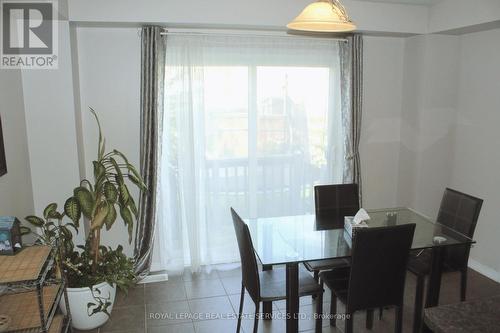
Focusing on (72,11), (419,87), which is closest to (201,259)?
(72,11)

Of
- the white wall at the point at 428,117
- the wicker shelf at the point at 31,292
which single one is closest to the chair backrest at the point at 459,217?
the white wall at the point at 428,117

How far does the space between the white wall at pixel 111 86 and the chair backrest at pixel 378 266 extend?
7.46 feet

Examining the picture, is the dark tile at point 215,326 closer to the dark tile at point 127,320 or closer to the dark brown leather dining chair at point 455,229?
the dark tile at point 127,320

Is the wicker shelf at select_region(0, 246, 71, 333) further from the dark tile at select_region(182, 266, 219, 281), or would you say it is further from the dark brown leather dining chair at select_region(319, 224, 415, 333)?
the dark brown leather dining chair at select_region(319, 224, 415, 333)

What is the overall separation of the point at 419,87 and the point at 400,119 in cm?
43

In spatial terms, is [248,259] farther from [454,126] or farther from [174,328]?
[454,126]

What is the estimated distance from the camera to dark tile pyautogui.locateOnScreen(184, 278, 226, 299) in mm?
3512

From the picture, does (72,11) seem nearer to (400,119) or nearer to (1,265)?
(1,265)

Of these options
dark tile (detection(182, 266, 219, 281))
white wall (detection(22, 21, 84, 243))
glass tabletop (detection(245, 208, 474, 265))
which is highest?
white wall (detection(22, 21, 84, 243))

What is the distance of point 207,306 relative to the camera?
10.9 ft

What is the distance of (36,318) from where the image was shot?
2205 mm

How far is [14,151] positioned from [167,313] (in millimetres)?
1720

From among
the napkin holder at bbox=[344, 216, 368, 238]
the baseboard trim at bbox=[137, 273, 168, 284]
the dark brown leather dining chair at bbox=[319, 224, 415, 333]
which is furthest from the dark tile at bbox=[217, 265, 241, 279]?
the dark brown leather dining chair at bbox=[319, 224, 415, 333]

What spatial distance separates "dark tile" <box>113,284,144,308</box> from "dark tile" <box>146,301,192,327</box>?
5.5 inches
